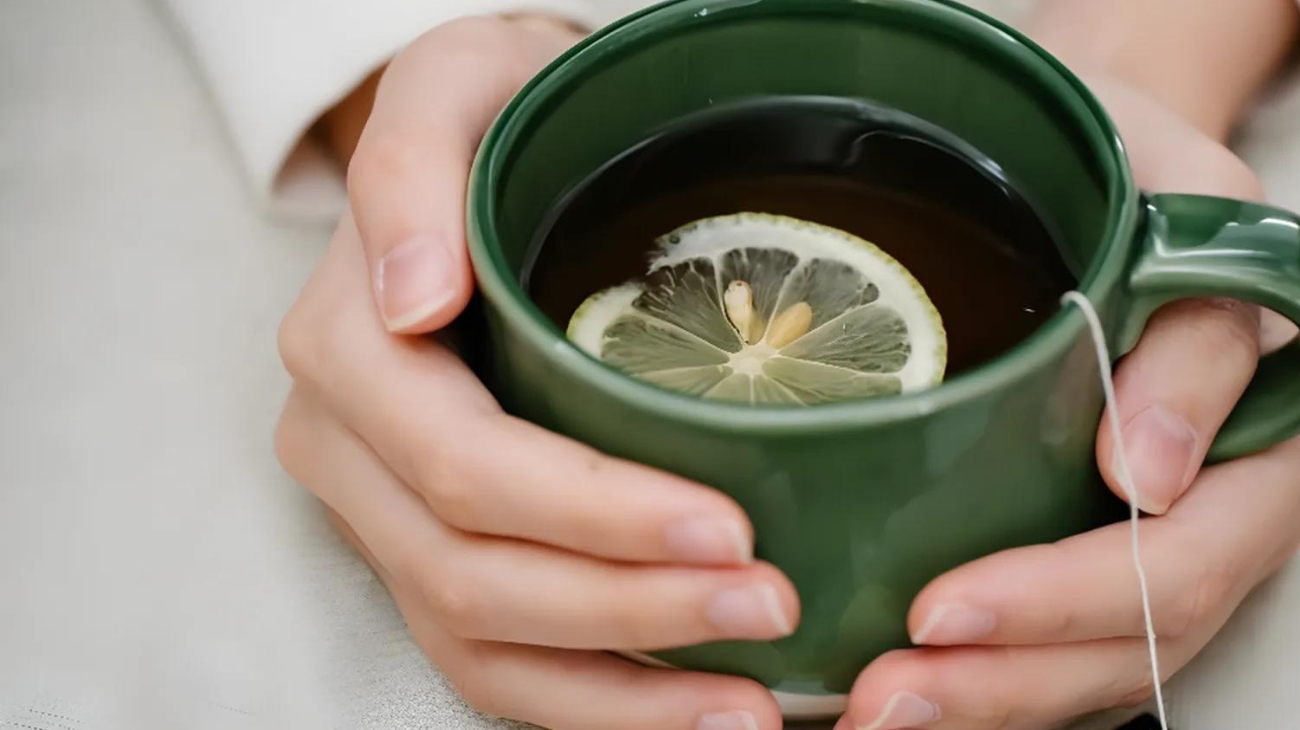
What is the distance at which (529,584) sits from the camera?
46 cm

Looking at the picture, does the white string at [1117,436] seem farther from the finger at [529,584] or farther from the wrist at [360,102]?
the wrist at [360,102]

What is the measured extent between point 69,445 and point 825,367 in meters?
0.43

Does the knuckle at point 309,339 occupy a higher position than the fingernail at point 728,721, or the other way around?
the knuckle at point 309,339

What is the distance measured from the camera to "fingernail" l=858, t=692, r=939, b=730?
0.43 m

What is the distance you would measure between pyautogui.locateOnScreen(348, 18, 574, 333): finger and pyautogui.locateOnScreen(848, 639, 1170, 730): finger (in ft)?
0.71

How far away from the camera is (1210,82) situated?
28.8 inches

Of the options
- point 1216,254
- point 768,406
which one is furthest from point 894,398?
point 1216,254

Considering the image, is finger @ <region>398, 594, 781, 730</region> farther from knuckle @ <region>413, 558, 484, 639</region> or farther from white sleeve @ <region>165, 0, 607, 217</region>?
white sleeve @ <region>165, 0, 607, 217</region>

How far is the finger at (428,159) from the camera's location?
0.46 meters

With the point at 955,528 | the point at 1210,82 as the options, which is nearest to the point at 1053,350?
the point at 955,528

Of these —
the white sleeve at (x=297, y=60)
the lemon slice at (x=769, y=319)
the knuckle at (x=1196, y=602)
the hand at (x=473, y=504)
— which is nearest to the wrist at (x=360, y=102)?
the white sleeve at (x=297, y=60)

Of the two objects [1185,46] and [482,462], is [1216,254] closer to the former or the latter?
[482,462]

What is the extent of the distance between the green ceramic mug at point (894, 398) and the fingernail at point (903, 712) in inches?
0.7

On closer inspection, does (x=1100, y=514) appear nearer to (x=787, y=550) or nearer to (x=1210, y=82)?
(x=787, y=550)
